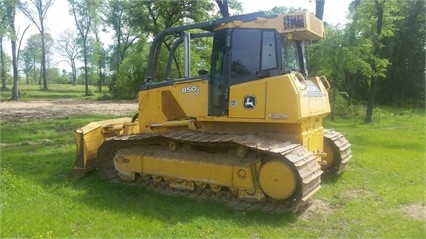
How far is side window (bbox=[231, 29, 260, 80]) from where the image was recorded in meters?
6.83

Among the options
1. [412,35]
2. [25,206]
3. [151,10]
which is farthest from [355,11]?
[412,35]

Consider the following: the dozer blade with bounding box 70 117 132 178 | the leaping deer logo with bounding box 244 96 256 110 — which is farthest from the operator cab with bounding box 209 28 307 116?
the dozer blade with bounding box 70 117 132 178

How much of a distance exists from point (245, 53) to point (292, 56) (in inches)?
36.1

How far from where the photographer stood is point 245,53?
6.91 meters

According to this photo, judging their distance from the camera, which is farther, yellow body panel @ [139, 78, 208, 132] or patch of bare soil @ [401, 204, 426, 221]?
yellow body panel @ [139, 78, 208, 132]

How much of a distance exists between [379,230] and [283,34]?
131 inches

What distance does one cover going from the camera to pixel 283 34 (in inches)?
266

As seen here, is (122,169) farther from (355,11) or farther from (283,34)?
(355,11)

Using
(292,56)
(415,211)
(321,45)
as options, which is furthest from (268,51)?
(321,45)

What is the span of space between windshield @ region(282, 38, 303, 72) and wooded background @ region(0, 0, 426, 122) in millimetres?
4791

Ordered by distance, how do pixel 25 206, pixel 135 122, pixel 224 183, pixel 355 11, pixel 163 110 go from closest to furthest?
pixel 25 206, pixel 224 183, pixel 163 110, pixel 135 122, pixel 355 11

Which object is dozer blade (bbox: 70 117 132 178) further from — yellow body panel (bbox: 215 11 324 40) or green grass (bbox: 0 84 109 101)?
green grass (bbox: 0 84 109 101)

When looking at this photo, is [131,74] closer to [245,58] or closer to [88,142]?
[88,142]

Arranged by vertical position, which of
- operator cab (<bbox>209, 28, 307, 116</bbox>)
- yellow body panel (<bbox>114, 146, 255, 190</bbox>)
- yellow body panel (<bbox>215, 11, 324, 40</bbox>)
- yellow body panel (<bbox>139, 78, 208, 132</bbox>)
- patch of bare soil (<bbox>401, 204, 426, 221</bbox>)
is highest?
yellow body panel (<bbox>215, 11, 324, 40</bbox>)
